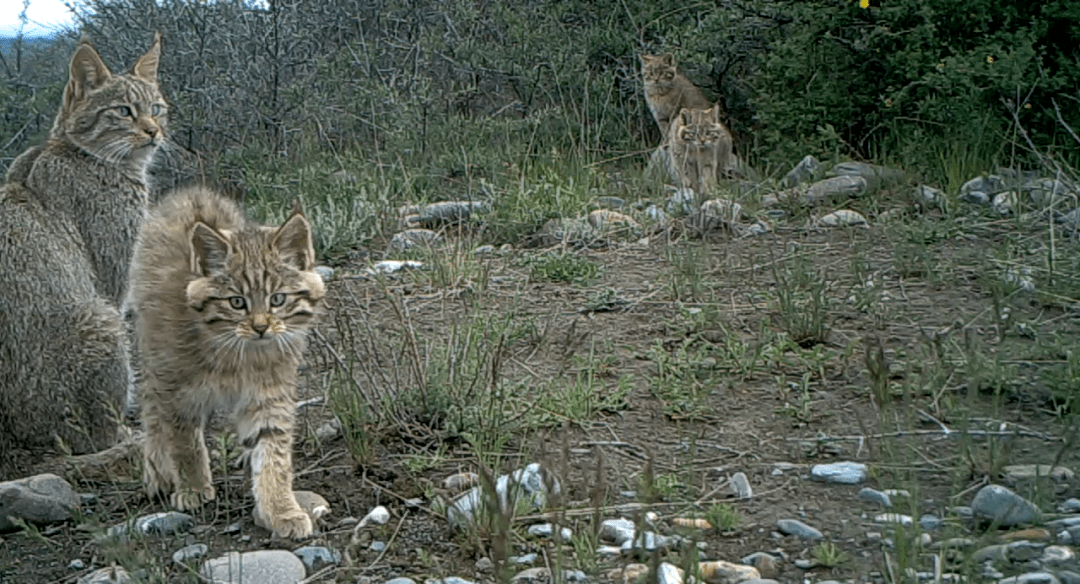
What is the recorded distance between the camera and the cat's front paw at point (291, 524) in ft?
12.4

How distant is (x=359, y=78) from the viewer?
11953mm

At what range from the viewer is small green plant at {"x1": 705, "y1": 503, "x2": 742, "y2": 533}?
11.9 ft

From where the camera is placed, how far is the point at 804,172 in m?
9.11

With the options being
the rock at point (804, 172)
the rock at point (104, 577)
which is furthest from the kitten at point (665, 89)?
the rock at point (104, 577)

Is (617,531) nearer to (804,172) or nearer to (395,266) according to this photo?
(395,266)

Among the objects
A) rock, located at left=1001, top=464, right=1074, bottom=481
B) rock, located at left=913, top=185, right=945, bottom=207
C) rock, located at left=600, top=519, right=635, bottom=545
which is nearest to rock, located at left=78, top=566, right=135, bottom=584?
rock, located at left=600, top=519, right=635, bottom=545

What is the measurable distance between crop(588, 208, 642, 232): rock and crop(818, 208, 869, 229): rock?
1.24 m

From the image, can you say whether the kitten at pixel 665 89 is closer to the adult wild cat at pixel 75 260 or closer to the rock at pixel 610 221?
the rock at pixel 610 221

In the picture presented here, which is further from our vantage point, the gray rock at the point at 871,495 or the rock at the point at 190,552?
the gray rock at the point at 871,495

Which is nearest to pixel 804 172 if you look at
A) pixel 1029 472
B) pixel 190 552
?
pixel 1029 472

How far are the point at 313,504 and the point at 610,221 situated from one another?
420 cm

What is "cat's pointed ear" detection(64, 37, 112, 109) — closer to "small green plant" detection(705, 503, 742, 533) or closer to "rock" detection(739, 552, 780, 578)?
"small green plant" detection(705, 503, 742, 533)

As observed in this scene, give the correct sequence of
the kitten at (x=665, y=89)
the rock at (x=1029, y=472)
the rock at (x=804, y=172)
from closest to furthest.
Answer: the rock at (x=1029, y=472) < the rock at (x=804, y=172) < the kitten at (x=665, y=89)

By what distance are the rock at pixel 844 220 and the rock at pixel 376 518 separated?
14.6 ft
